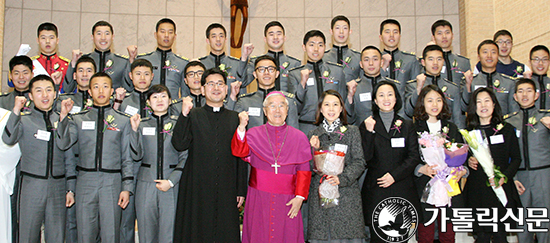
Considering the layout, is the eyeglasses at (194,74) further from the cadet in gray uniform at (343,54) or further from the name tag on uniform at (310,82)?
the cadet in gray uniform at (343,54)

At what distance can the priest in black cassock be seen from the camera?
4.15 metres

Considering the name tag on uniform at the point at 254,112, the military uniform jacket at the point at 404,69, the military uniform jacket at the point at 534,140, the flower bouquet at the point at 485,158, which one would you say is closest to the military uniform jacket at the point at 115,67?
the name tag on uniform at the point at 254,112

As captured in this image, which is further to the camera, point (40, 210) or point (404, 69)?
point (404, 69)

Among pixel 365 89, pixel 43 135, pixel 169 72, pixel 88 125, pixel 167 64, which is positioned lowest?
pixel 43 135

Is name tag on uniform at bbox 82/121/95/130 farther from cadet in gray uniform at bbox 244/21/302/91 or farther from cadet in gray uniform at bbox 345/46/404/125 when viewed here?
cadet in gray uniform at bbox 345/46/404/125

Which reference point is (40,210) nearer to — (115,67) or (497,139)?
(115,67)

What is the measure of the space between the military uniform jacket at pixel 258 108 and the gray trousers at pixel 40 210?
2.18m

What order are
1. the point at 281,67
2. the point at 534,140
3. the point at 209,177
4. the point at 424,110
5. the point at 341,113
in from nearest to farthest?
the point at 209,177 → the point at 341,113 → the point at 424,110 → the point at 534,140 → the point at 281,67

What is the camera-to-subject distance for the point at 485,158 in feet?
14.9

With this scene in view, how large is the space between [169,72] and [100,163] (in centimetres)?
196

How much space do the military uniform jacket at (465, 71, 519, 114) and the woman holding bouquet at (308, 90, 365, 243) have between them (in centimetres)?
248

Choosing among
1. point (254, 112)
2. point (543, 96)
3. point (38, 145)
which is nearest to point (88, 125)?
point (38, 145)

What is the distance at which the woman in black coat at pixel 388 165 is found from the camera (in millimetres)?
4273

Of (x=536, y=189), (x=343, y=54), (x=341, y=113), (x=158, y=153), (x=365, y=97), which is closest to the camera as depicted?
(x=341, y=113)
